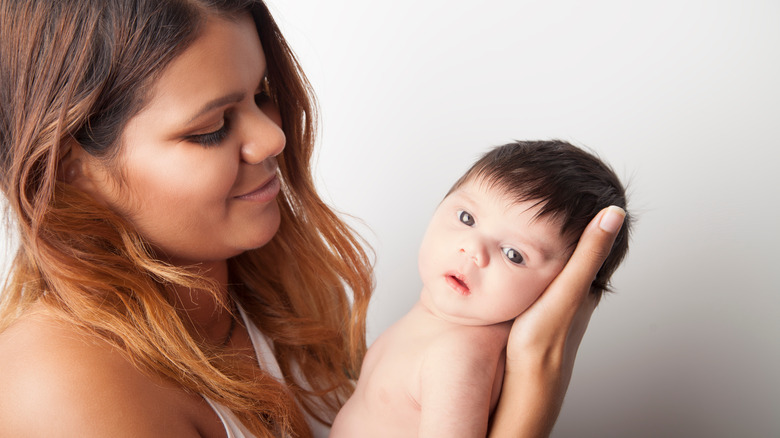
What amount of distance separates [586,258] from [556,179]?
16 centimetres

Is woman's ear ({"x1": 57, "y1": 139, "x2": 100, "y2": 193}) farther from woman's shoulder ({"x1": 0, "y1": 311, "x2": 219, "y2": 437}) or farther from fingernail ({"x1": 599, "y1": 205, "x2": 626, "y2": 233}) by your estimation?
fingernail ({"x1": 599, "y1": 205, "x2": 626, "y2": 233})

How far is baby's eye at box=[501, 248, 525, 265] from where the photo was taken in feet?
3.89

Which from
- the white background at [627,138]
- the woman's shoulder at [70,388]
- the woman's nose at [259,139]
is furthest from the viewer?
the white background at [627,138]

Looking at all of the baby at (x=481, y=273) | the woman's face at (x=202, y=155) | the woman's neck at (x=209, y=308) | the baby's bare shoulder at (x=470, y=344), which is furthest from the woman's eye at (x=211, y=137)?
the baby's bare shoulder at (x=470, y=344)

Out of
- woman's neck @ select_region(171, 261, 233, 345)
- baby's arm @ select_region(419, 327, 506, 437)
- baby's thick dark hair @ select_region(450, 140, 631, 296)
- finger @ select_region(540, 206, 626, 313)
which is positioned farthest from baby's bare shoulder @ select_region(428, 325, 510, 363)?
woman's neck @ select_region(171, 261, 233, 345)

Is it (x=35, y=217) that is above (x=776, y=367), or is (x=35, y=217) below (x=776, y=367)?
Result: above

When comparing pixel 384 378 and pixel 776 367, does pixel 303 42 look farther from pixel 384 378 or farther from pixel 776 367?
pixel 776 367

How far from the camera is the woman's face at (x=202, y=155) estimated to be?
3.65 ft

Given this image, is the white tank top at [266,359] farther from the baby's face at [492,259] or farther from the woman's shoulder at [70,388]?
the baby's face at [492,259]

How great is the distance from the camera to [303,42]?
1951 millimetres

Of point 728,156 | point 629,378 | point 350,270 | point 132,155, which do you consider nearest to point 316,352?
point 350,270

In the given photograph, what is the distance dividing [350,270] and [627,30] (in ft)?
3.35

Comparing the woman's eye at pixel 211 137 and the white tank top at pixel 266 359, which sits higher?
the woman's eye at pixel 211 137

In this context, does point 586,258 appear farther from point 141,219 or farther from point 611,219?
point 141,219
